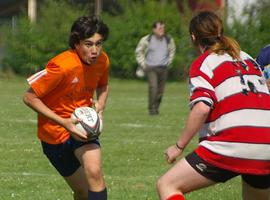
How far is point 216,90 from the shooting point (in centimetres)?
584

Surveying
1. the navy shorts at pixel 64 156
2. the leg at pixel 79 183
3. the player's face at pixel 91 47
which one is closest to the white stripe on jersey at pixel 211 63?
the player's face at pixel 91 47

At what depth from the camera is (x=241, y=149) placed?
5789 millimetres

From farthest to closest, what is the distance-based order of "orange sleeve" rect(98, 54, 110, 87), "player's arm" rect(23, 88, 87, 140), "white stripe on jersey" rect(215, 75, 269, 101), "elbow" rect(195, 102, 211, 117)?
1. "orange sleeve" rect(98, 54, 110, 87)
2. "player's arm" rect(23, 88, 87, 140)
3. "white stripe on jersey" rect(215, 75, 269, 101)
4. "elbow" rect(195, 102, 211, 117)

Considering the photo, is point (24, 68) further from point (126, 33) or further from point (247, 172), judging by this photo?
point (247, 172)

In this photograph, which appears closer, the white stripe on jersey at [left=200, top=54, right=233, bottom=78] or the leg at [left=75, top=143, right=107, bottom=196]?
the white stripe on jersey at [left=200, top=54, right=233, bottom=78]

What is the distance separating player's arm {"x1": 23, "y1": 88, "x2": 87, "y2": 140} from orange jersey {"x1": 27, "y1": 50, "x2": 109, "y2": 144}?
0.19 ft

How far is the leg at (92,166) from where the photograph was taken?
705cm

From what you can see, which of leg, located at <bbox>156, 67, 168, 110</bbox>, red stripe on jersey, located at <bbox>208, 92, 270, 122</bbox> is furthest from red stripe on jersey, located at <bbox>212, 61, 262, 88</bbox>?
leg, located at <bbox>156, 67, 168, 110</bbox>

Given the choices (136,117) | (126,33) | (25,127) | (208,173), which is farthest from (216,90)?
(126,33)

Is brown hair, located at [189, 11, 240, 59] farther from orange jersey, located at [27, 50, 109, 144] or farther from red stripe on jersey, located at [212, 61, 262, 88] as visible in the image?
orange jersey, located at [27, 50, 109, 144]

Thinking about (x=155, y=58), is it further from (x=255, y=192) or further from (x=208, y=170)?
(x=208, y=170)

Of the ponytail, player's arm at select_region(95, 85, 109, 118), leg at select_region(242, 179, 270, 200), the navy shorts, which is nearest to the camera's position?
the ponytail

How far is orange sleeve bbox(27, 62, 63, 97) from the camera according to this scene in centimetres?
714

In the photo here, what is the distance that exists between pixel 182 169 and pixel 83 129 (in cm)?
141
